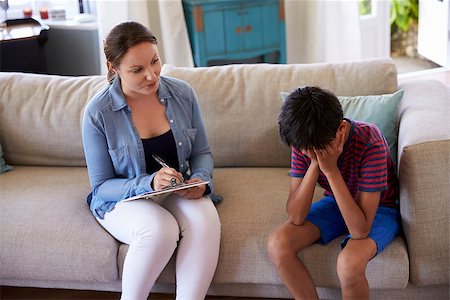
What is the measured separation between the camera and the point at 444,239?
1924mm

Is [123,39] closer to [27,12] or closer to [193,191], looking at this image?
[193,191]

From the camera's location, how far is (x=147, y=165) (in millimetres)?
2154

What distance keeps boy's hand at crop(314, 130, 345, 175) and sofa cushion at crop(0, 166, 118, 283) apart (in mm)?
673

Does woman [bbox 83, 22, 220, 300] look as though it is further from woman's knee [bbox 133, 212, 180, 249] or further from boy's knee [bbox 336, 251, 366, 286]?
boy's knee [bbox 336, 251, 366, 286]

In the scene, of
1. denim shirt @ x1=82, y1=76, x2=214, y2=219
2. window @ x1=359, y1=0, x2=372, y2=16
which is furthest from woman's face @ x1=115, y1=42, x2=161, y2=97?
window @ x1=359, y1=0, x2=372, y2=16

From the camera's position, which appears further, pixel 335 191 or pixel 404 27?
pixel 404 27

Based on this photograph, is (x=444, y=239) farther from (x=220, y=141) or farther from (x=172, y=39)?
(x=172, y=39)

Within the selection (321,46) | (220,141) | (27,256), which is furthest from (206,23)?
(27,256)

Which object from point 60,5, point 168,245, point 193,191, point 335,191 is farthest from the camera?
point 60,5

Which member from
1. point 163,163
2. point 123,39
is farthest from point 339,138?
point 123,39

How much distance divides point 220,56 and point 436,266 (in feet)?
6.96

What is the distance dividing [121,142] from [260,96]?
552mm

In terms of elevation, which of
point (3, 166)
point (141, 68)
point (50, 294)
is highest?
point (141, 68)

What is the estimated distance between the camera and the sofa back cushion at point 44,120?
2.51m
